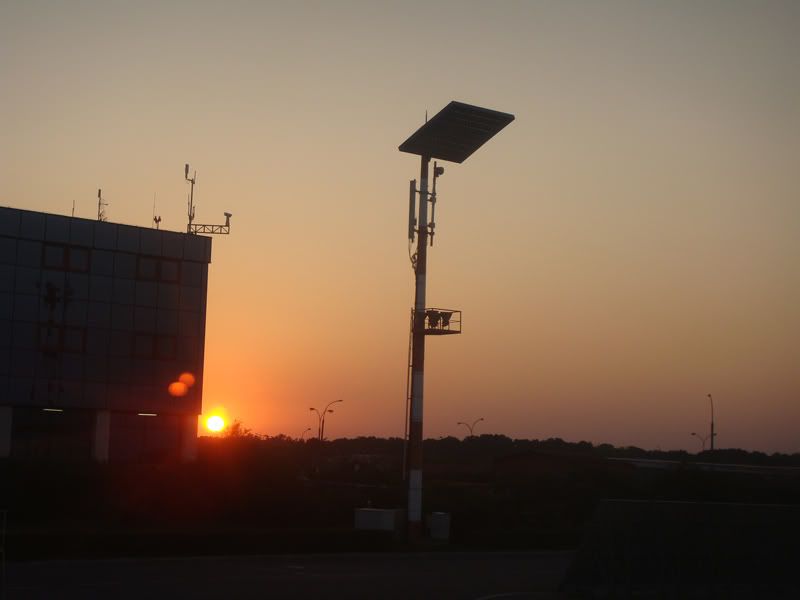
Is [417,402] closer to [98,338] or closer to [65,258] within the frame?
[98,338]

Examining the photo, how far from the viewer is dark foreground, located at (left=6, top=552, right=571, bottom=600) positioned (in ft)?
62.5

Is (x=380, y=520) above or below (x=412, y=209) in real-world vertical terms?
below

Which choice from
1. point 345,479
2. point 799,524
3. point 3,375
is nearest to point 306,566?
point 799,524

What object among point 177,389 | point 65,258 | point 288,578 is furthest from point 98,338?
point 288,578

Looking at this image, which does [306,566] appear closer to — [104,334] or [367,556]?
[367,556]

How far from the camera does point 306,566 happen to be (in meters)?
26.2

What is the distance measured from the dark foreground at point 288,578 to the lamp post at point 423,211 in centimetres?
521

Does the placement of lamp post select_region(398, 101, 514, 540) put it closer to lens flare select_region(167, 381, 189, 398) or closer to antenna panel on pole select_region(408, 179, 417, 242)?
antenna panel on pole select_region(408, 179, 417, 242)

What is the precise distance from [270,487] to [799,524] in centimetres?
3207

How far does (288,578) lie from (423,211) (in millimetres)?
17330

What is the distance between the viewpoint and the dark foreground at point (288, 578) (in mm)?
19041

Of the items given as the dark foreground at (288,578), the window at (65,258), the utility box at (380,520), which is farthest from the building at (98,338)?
the dark foreground at (288,578)

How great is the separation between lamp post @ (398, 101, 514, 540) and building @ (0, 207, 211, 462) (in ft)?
67.3

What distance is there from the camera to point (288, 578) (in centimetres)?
2239
